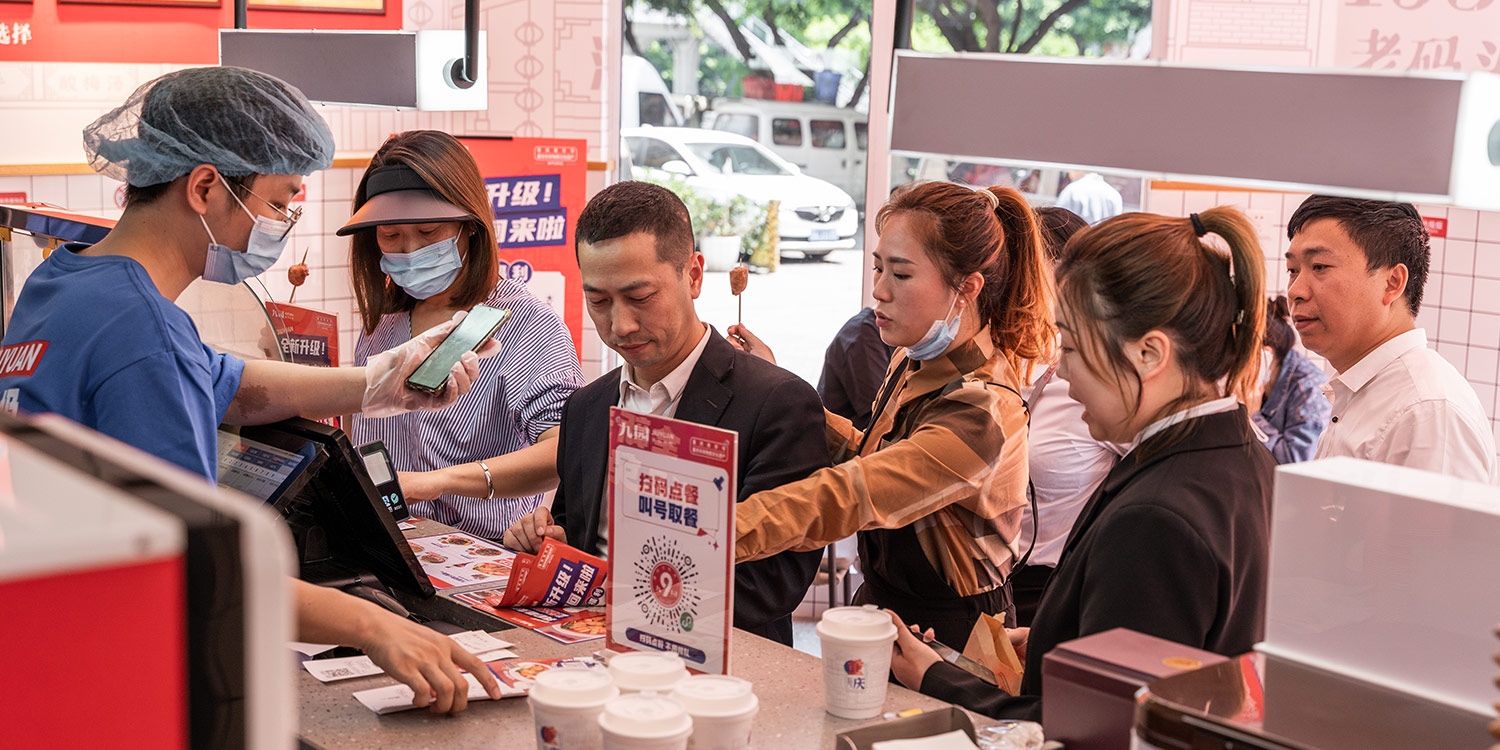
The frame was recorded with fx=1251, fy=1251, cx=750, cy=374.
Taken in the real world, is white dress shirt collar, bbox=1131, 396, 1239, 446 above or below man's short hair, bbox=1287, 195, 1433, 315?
below

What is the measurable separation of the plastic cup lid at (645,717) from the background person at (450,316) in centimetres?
173

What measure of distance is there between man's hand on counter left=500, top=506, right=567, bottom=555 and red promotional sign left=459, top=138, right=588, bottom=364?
2.76 meters

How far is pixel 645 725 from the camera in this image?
4.86 feet

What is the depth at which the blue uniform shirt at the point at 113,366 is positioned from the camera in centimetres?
196

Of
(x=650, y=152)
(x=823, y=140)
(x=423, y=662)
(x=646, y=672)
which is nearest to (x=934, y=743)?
(x=646, y=672)

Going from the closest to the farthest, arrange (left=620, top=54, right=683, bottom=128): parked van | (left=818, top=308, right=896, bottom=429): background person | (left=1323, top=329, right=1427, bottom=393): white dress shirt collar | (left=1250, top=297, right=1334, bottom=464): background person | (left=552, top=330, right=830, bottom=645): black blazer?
(left=552, top=330, right=830, bottom=645): black blazer
(left=1323, top=329, right=1427, bottom=393): white dress shirt collar
(left=818, top=308, right=896, bottom=429): background person
(left=1250, top=297, right=1334, bottom=464): background person
(left=620, top=54, right=683, bottom=128): parked van

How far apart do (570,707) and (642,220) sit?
1.25 meters

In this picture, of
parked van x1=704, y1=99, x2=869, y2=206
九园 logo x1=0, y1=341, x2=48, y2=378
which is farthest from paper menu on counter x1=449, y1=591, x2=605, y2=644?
parked van x1=704, y1=99, x2=869, y2=206

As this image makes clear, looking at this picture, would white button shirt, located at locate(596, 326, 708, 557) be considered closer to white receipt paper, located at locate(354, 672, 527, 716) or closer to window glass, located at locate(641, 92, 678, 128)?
white receipt paper, located at locate(354, 672, 527, 716)

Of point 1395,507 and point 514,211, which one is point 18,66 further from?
point 1395,507

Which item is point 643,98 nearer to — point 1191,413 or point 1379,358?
point 1379,358

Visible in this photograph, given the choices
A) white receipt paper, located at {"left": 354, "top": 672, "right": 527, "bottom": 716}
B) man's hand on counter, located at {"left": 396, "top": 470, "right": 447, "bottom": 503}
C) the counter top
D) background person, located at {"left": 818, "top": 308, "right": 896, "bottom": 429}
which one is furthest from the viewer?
background person, located at {"left": 818, "top": 308, "right": 896, "bottom": 429}

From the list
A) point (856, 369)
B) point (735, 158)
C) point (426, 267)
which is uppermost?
point (735, 158)

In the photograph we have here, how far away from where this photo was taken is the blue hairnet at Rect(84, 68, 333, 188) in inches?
88.4
